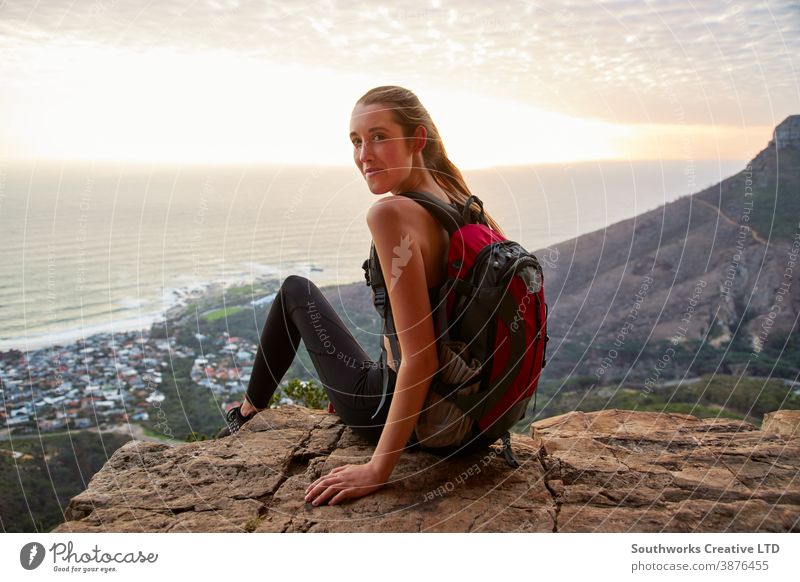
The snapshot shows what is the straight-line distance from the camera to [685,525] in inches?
104

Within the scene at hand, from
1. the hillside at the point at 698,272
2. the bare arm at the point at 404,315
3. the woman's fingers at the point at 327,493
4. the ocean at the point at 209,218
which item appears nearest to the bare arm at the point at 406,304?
the bare arm at the point at 404,315

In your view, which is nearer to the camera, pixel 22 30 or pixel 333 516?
pixel 333 516

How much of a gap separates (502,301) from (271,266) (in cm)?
397

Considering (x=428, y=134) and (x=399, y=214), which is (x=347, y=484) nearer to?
(x=399, y=214)

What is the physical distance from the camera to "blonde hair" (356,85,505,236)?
2744mm

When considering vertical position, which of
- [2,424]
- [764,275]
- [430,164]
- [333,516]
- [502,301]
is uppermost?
[430,164]

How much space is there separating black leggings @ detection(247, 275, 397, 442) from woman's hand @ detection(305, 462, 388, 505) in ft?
1.09

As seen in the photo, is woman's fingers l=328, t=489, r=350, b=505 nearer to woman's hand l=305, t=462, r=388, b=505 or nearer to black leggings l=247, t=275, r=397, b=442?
woman's hand l=305, t=462, r=388, b=505

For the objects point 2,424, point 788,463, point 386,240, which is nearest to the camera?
point 386,240

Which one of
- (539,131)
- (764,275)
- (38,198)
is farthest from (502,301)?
(764,275)

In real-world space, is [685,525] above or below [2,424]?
above
